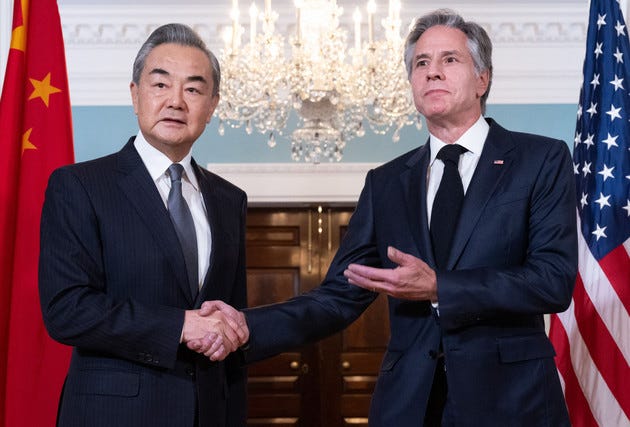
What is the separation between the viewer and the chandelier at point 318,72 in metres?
4.52

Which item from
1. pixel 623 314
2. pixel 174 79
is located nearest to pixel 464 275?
pixel 174 79

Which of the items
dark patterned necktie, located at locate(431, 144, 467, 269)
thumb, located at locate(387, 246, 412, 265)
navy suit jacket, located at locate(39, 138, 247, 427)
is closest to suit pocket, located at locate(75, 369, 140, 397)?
navy suit jacket, located at locate(39, 138, 247, 427)

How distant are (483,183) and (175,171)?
2.61ft

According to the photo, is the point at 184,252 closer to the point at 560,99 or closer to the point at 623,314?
the point at 623,314

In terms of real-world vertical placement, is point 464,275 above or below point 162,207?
below

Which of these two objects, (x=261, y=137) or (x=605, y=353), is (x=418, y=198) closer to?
(x=605, y=353)

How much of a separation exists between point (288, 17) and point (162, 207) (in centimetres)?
384

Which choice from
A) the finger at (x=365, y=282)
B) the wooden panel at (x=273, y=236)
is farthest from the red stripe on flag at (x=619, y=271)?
the wooden panel at (x=273, y=236)

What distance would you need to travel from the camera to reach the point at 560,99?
587cm

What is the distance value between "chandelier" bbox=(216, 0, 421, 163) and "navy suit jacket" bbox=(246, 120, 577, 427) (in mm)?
2294

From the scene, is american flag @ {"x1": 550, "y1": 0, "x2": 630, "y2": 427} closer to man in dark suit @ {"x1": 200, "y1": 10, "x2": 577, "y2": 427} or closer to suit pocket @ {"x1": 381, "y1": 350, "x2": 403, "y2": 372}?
man in dark suit @ {"x1": 200, "y1": 10, "x2": 577, "y2": 427}

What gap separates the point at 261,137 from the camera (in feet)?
19.3

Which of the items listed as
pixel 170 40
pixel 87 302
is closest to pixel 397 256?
pixel 87 302

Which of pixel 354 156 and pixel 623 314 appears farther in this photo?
pixel 354 156
